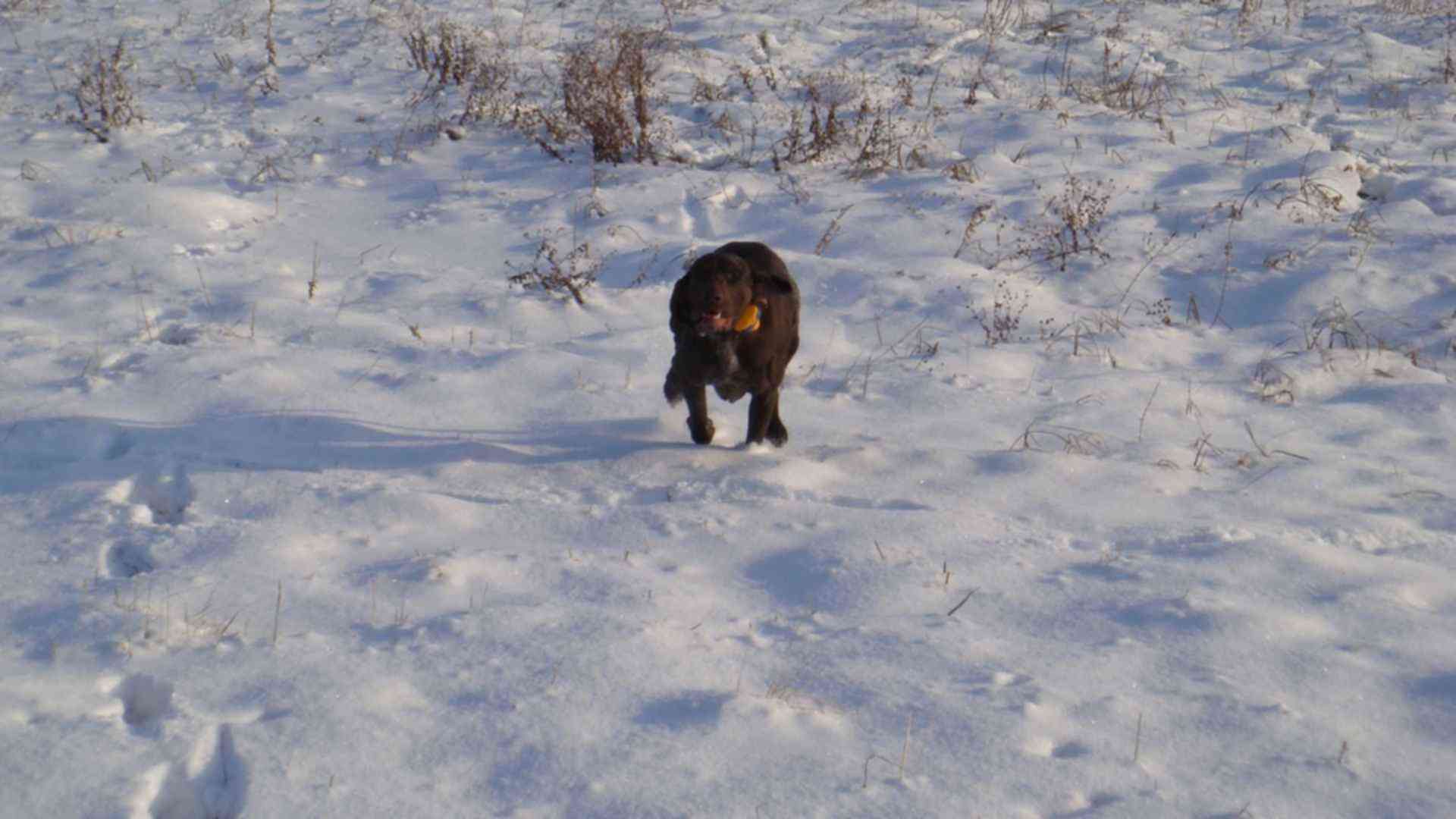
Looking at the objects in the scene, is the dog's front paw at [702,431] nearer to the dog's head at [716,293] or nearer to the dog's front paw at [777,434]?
the dog's front paw at [777,434]

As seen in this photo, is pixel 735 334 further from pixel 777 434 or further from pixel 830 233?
pixel 830 233

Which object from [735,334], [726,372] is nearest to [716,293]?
[735,334]

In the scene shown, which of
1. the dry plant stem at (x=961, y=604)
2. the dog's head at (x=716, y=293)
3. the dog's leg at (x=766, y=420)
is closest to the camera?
the dry plant stem at (x=961, y=604)

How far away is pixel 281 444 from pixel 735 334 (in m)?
1.92

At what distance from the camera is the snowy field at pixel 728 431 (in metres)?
2.88

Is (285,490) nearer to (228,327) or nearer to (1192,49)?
(228,327)

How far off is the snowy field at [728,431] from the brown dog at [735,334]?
20 cm

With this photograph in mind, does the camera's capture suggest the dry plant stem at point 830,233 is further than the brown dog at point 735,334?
Yes

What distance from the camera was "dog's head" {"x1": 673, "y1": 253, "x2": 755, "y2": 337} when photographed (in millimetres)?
4316

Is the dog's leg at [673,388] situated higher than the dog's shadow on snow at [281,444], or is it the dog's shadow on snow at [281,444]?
the dog's leg at [673,388]

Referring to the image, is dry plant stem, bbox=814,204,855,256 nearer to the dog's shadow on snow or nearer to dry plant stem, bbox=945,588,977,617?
the dog's shadow on snow

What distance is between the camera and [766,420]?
488 cm

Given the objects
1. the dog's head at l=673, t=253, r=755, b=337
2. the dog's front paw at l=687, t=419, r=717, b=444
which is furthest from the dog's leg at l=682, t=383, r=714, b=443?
the dog's head at l=673, t=253, r=755, b=337

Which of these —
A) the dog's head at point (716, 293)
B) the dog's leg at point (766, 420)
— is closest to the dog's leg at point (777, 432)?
the dog's leg at point (766, 420)
